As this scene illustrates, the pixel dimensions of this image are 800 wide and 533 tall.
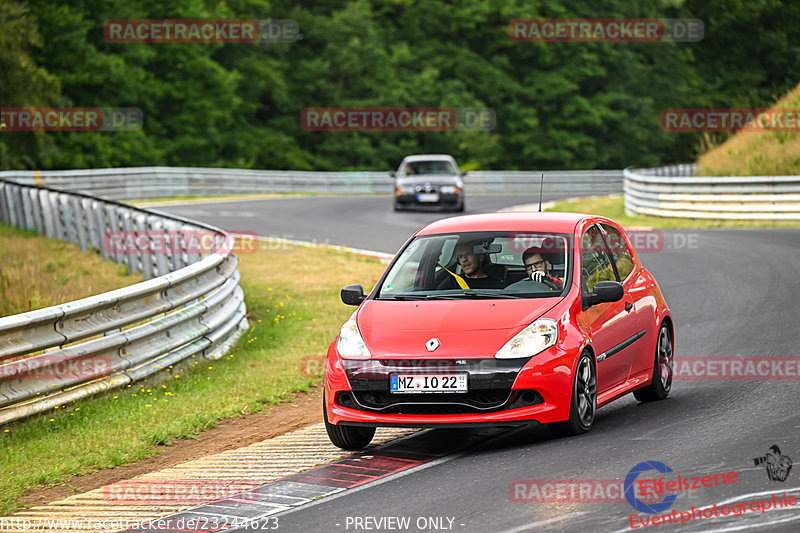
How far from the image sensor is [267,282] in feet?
59.5

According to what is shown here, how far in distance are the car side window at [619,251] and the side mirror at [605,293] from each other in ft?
3.29

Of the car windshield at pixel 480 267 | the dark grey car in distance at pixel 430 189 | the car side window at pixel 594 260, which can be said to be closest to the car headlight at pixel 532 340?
the car windshield at pixel 480 267

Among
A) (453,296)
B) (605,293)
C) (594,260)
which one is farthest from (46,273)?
(605,293)

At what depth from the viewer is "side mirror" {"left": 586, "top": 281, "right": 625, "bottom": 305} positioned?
8.51m

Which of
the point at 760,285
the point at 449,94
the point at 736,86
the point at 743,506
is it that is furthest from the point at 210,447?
the point at 736,86

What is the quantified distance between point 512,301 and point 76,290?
359 inches

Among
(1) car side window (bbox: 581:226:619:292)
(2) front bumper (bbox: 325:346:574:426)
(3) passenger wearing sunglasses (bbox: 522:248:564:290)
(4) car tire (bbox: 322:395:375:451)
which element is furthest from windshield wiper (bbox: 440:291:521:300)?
(4) car tire (bbox: 322:395:375:451)

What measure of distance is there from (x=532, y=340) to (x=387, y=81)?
56805mm

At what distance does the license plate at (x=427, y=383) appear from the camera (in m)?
7.75

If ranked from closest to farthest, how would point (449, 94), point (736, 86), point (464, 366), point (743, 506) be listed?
point (743, 506) < point (464, 366) < point (449, 94) < point (736, 86)

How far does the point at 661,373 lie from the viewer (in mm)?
9719

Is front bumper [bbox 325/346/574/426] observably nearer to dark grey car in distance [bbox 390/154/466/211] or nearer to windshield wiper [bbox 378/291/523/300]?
windshield wiper [bbox 378/291/523/300]

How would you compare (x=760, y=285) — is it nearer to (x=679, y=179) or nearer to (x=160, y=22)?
(x=679, y=179)

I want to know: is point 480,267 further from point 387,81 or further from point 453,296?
point 387,81
